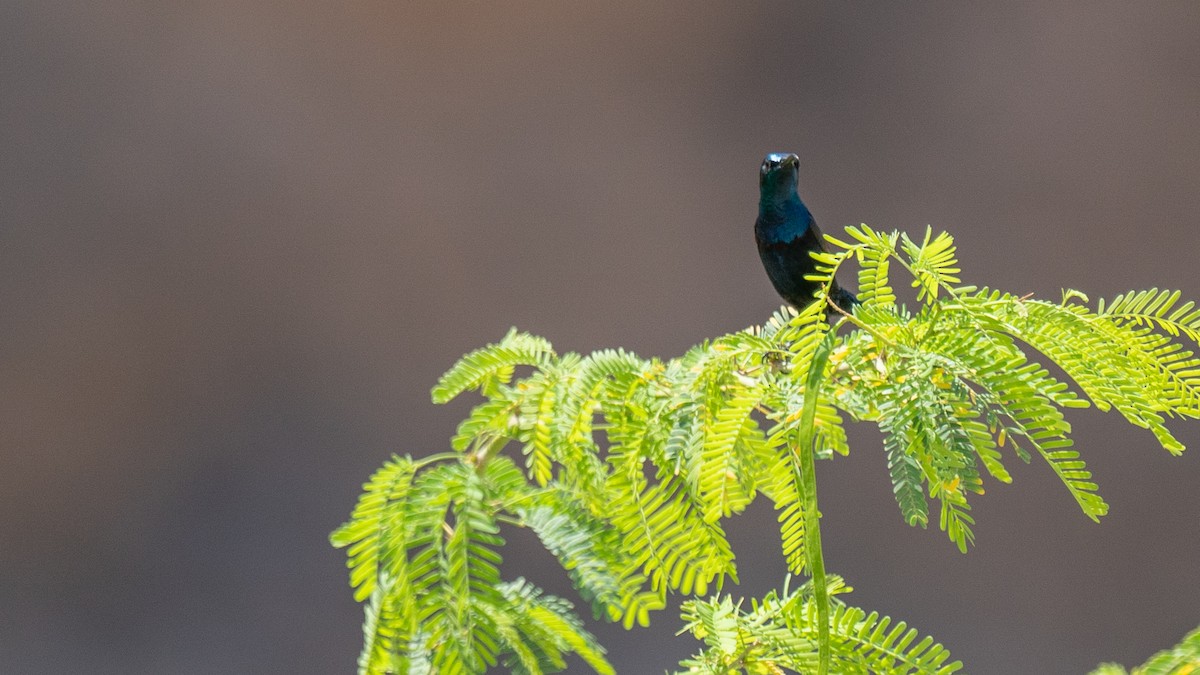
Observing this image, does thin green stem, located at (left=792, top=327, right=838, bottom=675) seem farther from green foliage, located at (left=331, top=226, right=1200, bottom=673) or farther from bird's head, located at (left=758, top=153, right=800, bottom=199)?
bird's head, located at (left=758, top=153, right=800, bottom=199)

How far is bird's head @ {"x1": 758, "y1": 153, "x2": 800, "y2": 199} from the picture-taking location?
2.84 feet

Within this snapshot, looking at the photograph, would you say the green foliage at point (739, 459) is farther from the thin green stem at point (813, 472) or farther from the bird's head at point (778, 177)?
the bird's head at point (778, 177)

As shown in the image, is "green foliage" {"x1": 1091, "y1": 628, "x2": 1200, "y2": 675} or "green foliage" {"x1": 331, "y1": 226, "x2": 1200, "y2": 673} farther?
"green foliage" {"x1": 331, "y1": 226, "x2": 1200, "y2": 673}

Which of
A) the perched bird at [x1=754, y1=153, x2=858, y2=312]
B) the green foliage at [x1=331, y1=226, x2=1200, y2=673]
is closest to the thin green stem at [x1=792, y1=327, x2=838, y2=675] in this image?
the green foliage at [x1=331, y1=226, x2=1200, y2=673]

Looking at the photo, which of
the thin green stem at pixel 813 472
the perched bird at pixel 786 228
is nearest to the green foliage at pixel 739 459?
the thin green stem at pixel 813 472

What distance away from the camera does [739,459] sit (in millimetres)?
486

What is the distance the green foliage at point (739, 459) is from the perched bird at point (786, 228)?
13.6 inches

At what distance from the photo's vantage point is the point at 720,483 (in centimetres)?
47

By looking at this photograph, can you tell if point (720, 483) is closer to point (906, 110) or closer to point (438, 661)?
point (438, 661)

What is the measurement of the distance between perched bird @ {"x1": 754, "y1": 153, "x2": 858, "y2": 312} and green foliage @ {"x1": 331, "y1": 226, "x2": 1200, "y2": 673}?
1.13 feet

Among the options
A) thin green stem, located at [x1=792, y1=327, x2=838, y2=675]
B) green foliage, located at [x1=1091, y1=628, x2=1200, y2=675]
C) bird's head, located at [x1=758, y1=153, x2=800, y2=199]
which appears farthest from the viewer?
bird's head, located at [x1=758, y1=153, x2=800, y2=199]

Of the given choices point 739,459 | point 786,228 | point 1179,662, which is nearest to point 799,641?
point 739,459

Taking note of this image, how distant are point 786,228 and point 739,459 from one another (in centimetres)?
43

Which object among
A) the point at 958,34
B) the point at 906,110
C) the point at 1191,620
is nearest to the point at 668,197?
the point at 906,110
